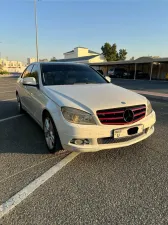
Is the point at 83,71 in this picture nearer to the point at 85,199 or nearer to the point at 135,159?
the point at 135,159

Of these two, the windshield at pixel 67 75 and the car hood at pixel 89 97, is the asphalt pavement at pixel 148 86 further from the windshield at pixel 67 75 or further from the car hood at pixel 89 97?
the car hood at pixel 89 97

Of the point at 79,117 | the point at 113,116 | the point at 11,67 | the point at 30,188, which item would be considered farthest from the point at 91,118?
the point at 11,67

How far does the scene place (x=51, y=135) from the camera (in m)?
3.37

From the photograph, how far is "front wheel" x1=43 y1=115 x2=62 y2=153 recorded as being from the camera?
319 cm

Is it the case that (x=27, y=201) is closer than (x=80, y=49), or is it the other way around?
(x=27, y=201)

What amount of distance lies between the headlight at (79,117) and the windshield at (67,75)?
1.36 m

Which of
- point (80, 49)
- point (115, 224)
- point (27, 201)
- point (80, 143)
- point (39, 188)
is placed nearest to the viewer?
point (115, 224)

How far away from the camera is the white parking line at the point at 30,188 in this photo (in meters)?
2.19

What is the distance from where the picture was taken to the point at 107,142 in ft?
9.50

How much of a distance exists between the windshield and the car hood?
0.36 m

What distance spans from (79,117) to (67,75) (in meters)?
1.79

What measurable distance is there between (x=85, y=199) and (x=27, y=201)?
0.69 metres

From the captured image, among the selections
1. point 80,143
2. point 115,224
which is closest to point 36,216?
point 115,224

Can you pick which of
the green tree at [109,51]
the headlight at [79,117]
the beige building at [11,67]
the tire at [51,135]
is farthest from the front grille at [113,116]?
the beige building at [11,67]
